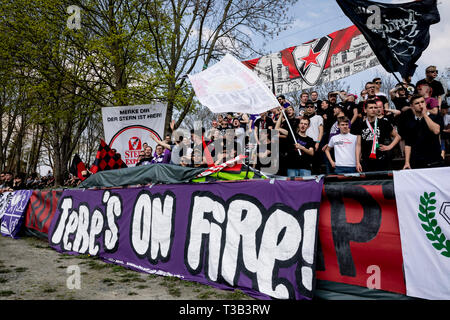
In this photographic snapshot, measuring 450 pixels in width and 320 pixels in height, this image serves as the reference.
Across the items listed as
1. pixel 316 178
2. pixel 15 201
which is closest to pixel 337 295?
pixel 316 178

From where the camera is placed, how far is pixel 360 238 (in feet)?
13.3

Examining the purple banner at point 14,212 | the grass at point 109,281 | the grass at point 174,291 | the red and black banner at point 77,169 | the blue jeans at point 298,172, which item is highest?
the red and black banner at point 77,169

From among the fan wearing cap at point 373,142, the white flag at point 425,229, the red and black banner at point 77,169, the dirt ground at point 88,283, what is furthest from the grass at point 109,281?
the red and black banner at point 77,169

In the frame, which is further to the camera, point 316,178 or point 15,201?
point 15,201

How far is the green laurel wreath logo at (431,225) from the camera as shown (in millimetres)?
3428

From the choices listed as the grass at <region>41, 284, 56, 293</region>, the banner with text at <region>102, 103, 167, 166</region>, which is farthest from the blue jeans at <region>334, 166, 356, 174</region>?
the banner with text at <region>102, 103, 167, 166</region>

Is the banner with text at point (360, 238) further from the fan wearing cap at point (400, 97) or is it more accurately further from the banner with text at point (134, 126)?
the banner with text at point (134, 126)

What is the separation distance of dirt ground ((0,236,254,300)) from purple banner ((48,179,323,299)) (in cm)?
25

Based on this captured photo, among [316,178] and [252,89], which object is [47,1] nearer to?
[252,89]

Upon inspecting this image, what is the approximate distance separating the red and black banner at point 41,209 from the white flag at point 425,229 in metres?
8.62

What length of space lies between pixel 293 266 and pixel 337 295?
0.59 m

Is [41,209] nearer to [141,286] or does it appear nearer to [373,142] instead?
[141,286]

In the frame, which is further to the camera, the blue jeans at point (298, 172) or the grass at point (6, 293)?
the blue jeans at point (298, 172)
